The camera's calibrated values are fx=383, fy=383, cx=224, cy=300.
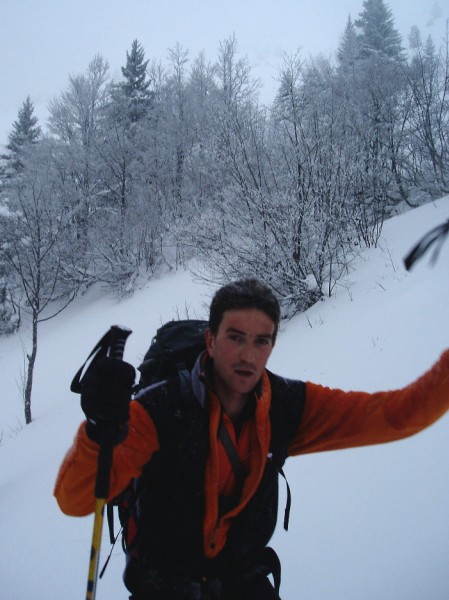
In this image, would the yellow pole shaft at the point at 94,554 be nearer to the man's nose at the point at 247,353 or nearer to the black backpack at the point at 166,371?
the black backpack at the point at 166,371

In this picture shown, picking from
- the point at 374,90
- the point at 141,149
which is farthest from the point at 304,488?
the point at 141,149

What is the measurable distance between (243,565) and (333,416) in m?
0.68

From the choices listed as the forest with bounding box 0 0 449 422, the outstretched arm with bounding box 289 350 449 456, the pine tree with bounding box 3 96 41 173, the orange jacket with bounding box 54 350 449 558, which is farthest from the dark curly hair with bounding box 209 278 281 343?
the pine tree with bounding box 3 96 41 173

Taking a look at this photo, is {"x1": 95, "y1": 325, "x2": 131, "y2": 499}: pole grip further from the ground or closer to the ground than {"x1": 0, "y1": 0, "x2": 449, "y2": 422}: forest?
closer to the ground

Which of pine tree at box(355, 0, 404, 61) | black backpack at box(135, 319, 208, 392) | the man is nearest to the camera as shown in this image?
the man

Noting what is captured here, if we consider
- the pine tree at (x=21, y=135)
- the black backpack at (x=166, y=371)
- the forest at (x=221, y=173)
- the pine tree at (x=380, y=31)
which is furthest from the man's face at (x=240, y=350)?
the pine tree at (x=380, y=31)

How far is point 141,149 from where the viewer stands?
760 inches

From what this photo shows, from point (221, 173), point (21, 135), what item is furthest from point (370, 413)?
point (21, 135)

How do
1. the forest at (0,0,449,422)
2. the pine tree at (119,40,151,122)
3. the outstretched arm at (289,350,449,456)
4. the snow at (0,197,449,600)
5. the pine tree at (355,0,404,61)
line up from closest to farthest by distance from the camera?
the outstretched arm at (289,350,449,456) < the snow at (0,197,449,600) < the forest at (0,0,449,422) < the pine tree at (119,40,151,122) < the pine tree at (355,0,404,61)

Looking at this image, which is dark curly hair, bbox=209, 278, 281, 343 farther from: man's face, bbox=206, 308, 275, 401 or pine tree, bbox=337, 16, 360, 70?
pine tree, bbox=337, 16, 360, 70

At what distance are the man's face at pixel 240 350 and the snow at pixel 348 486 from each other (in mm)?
1532

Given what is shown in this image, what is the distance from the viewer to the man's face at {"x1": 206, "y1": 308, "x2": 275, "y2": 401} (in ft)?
4.83

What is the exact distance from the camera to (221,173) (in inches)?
352

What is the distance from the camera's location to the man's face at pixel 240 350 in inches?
58.0
